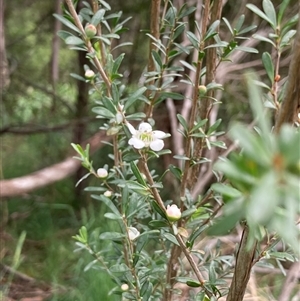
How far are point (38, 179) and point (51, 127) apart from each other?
0.95 ft

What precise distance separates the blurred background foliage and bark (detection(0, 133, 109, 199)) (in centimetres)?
14

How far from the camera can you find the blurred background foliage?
125cm

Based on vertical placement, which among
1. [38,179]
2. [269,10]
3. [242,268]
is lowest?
[38,179]

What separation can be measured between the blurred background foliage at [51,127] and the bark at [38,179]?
0.48 ft

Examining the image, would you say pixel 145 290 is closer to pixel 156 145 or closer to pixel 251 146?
pixel 156 145

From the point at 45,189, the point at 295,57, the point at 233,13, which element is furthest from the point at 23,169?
the point at 295,57

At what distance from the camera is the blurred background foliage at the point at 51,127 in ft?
4.09

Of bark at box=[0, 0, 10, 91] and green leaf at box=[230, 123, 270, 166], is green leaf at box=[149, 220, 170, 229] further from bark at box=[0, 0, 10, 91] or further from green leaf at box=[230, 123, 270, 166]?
bark at box=[0, 0, 10, 91]

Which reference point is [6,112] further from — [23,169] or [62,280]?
[62,280]

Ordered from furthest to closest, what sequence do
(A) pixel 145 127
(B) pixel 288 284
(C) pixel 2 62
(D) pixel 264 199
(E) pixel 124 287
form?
(C) pixel 2 62 < (B) pixel 288 284 < (E) pixel 124 287 < (A) pixel 145 127 < (D) pixel 264 199

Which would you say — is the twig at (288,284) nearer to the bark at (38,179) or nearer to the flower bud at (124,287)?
the flower bud at (124,287)

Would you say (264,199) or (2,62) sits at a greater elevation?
(264,199)

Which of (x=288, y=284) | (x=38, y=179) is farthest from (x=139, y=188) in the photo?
(x=38, y=179)

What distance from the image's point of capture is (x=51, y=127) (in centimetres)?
141
